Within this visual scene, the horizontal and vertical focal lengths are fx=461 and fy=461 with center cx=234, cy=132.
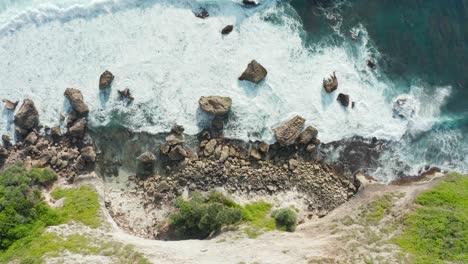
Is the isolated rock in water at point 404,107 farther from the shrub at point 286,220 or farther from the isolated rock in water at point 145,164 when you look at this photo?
the isolated rock in water at point 145,164

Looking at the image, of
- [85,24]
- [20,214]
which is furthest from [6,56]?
[20,214]

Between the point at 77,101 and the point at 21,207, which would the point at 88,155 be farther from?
the point at 21,207

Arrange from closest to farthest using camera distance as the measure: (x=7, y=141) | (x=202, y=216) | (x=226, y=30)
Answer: (x=202, y=216) → (x=7, y=141) → (x=226, y=30)

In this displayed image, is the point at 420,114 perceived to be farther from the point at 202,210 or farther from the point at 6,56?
the point at 6,56

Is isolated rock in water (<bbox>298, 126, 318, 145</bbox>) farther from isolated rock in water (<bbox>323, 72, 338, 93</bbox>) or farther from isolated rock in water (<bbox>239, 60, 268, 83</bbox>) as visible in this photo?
isolated rock in water (<bbox>239, 60, 268, 83</bbox>)

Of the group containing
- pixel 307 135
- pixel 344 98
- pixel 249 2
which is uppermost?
pixel 249 2

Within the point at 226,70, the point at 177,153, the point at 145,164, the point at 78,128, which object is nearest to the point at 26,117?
the point at 78,128
